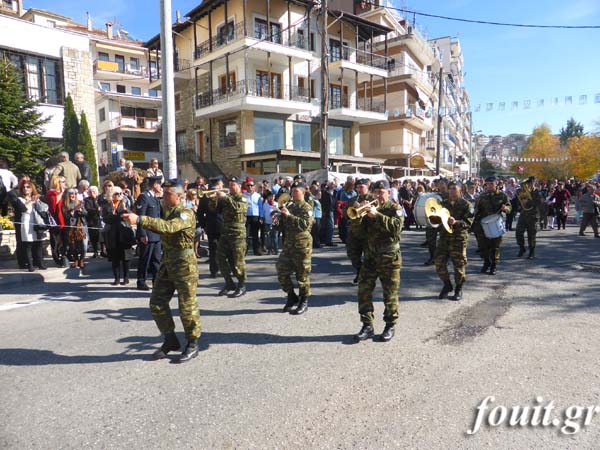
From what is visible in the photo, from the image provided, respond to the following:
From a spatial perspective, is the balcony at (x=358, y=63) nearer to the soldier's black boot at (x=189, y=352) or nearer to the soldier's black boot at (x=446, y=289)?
the soldier's black boot at (x=446, y=289)

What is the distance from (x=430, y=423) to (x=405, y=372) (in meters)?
0.86

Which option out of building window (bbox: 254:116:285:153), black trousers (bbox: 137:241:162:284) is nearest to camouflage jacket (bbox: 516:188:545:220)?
black trousers (bbox: 137:241:162:284)

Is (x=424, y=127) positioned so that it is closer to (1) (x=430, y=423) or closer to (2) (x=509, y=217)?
(2) (x=509, y=217)

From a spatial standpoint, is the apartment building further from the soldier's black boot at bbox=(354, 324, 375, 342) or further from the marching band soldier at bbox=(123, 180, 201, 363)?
the marching band soldier at bbox=(123, 180, 201, 363)

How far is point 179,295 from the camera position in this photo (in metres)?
4.38

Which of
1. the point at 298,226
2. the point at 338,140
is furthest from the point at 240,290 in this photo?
the point at 338,140

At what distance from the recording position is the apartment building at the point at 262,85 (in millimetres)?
24484

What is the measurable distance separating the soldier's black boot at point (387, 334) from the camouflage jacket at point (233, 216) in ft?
9.51

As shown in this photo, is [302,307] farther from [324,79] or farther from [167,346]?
[324,79]

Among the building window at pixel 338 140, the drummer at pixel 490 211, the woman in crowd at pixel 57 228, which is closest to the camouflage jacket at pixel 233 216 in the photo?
the woman in crowd at pixel 57 228

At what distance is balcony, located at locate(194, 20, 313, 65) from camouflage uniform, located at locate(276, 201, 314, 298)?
19.3m

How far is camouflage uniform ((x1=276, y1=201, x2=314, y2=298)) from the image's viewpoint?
5.91m

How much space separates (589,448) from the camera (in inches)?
112

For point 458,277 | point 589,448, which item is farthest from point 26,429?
point 458,277
